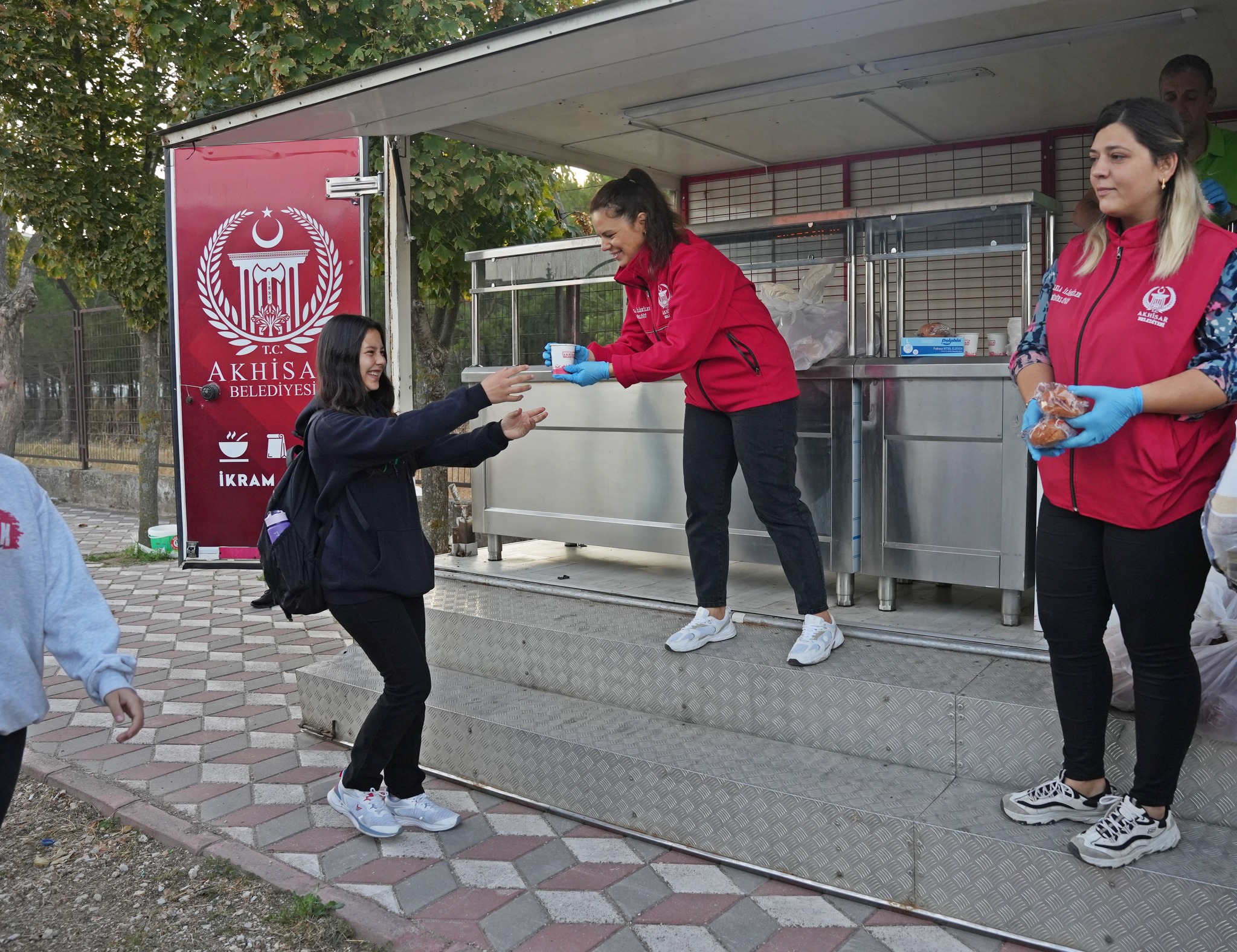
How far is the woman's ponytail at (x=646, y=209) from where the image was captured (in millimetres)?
3904

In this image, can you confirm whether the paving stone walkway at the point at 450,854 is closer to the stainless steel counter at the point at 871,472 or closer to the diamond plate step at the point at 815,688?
the diamond plate step at the point at 815,688

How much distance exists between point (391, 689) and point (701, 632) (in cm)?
122

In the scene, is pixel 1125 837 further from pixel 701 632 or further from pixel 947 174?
pixel 947 174

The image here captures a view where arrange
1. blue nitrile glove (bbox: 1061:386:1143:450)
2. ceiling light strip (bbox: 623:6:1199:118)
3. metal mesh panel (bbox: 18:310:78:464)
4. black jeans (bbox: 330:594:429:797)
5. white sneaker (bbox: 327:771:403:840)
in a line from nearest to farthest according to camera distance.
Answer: blue nitrile glove (bbox: 1061:386:1143:450)
black jeans (bbox: 330:594:429:797)
white sneaker (bbox: 327:771:403:840)
ceiling light strip (bbox: 623:6:1199:118)
metal mesh panel (bbox: 18:310:78:464)

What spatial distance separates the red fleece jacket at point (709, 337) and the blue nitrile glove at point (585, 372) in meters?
0.06

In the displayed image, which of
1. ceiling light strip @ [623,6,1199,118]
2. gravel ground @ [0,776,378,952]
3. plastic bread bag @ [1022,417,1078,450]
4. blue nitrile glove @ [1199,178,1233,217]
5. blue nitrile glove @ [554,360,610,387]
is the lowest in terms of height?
gravel ground @ [0,776,378,952]

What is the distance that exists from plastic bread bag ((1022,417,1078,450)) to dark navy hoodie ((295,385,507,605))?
1665mm

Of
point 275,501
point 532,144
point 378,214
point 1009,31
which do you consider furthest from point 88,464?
point 1009,31

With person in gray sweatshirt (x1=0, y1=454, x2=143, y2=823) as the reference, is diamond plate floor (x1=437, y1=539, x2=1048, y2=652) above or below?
below

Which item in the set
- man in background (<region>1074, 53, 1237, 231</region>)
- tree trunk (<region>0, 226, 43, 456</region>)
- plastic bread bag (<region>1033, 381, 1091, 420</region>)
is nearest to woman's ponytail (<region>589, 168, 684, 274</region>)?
man in background (<region>1074, 53, 1237, 231</region>)

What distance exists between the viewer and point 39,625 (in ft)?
6.87

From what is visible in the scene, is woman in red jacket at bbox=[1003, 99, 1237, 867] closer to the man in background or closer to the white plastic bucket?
the man in background

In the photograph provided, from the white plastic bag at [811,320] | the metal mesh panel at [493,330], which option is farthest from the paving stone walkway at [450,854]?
the white plastic bag at [811,320]

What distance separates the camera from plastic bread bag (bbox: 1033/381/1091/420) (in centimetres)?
249
